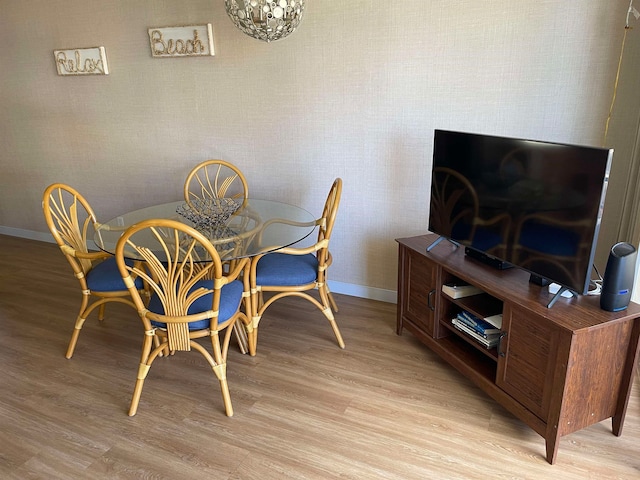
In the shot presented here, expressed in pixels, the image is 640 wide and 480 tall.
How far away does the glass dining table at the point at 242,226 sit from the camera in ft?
7.46

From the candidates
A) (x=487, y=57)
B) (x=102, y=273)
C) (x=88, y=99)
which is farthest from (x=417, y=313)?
(x=88, y=99)

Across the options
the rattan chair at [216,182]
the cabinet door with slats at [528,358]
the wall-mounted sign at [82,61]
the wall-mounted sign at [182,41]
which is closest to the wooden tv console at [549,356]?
the cabinet door with slats at [528,358]

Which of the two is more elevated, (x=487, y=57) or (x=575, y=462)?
(x=487, y=57)

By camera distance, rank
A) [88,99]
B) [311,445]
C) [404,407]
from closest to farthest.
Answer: [311,445] < [404,407] < [88,99]

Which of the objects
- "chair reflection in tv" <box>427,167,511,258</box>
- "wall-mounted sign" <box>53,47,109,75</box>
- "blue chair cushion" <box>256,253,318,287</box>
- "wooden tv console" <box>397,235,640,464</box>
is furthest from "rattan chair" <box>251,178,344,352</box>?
"wall-mounted sign" <box>53,47,109,75</box>

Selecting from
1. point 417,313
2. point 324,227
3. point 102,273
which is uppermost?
point 324,227

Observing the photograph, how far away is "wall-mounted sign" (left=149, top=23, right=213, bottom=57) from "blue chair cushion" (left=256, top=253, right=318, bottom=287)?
61.8 inches

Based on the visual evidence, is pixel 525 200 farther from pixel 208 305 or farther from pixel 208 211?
pixel 208 211

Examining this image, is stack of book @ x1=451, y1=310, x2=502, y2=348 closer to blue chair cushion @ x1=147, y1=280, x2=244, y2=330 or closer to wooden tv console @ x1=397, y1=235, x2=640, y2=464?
wooden tv console @ x1=397, y1=235, x2=640, y2=464

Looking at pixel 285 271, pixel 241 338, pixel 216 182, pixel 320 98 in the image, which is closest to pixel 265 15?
pixel 320 98

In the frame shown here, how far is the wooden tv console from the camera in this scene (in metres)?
1.68

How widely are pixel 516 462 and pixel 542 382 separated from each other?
33 cm

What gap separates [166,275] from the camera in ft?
6.23

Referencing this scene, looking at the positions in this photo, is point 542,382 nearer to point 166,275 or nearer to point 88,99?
point 166,275
